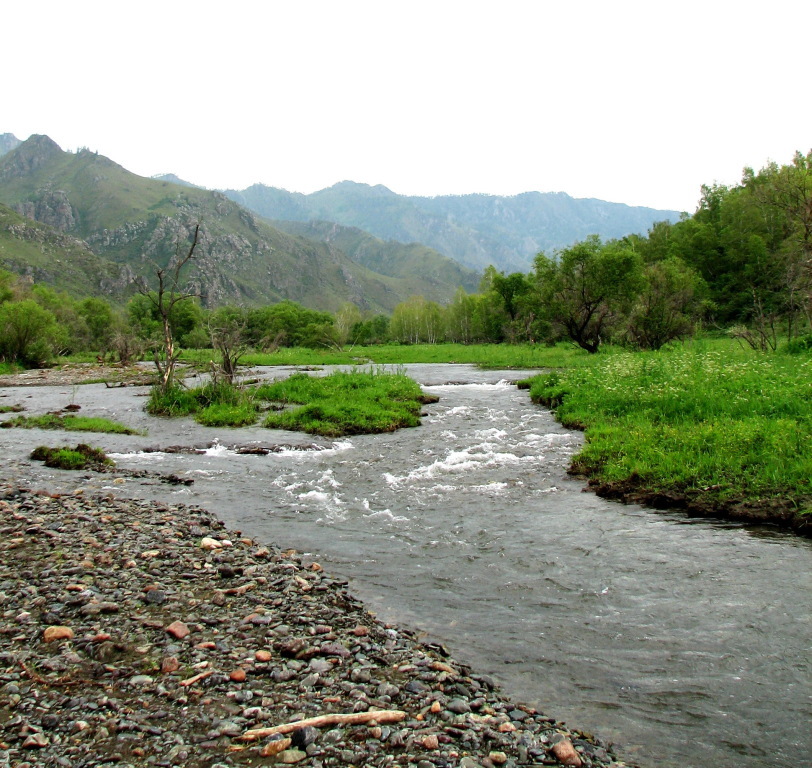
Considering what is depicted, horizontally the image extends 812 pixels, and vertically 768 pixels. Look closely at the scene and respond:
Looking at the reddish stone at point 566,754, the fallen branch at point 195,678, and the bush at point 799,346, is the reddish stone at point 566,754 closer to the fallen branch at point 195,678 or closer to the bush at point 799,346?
the fallen branch at point 195,678

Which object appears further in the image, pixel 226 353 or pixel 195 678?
pixel 226 353

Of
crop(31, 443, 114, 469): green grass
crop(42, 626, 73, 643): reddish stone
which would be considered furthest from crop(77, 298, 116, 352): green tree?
crop(42, 626, 73, 643): reddish stone

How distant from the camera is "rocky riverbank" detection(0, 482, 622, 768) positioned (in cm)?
424

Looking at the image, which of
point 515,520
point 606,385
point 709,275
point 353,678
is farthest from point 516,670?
point 709,275

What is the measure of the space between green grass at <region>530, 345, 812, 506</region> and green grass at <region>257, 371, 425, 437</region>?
22.8ft

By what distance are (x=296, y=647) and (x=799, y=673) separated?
17.2 feet

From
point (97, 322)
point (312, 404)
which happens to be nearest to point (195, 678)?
point (312, 404)

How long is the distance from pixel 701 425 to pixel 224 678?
14072 mm

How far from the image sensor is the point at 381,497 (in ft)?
41.5

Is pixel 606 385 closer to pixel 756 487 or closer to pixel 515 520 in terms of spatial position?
→ pixel 756 487

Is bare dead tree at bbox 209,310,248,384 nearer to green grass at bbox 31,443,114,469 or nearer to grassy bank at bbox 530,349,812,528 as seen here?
green grass at bbox 31,443,114,469

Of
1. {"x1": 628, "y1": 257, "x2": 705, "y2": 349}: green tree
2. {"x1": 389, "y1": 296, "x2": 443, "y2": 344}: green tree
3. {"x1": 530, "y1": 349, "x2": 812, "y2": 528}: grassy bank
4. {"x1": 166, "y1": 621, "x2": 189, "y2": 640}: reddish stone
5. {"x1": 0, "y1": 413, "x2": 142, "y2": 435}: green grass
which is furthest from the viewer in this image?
{"x1": 389, "y1": 296, "x2": 443, "y2": 344}: green tree

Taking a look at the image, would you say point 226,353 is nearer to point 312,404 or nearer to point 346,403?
point 312,404

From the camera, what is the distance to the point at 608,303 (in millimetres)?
51062
